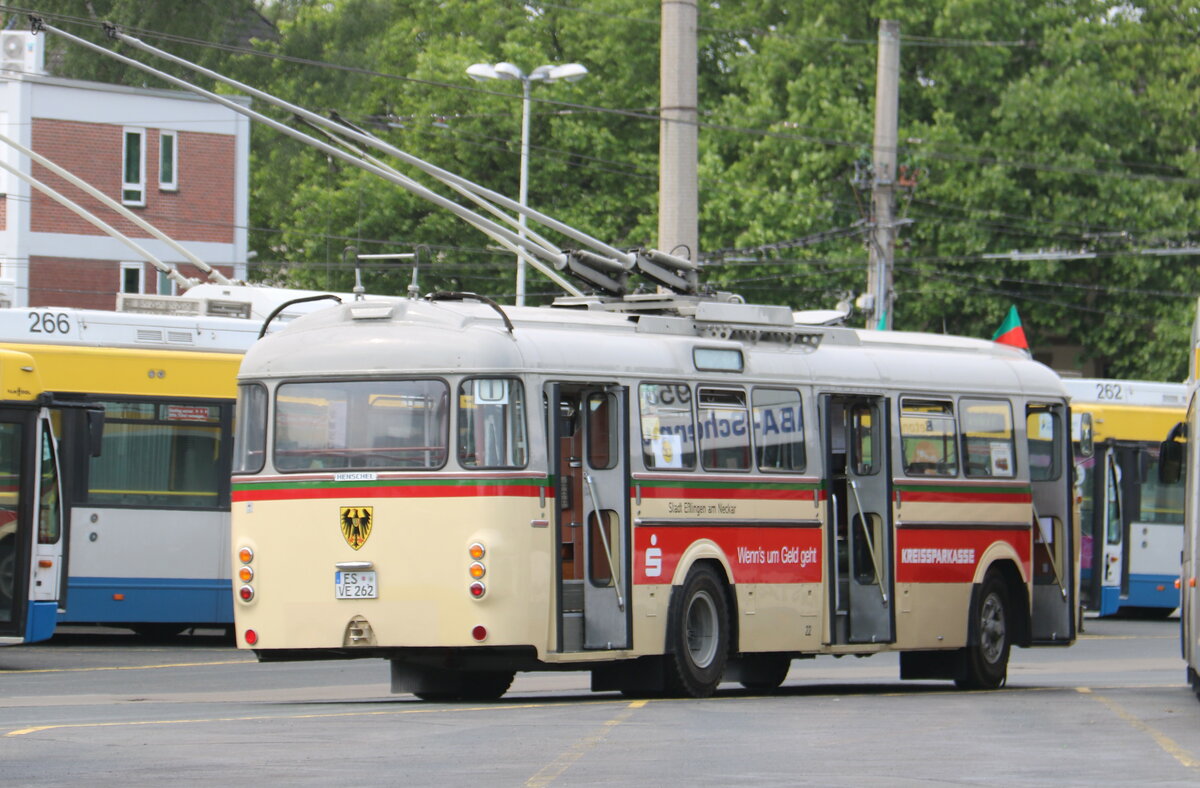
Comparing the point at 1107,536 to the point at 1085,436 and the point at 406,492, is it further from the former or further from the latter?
the point at 406,492

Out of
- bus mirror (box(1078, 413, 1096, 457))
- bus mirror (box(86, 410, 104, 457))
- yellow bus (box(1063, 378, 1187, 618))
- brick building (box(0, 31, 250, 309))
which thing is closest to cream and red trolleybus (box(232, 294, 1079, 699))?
bus mirror (box(86, 410, 104, 457))

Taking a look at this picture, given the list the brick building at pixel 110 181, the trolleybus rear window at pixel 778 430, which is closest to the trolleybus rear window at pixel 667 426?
the trolleybus rear window at pixel 778 430

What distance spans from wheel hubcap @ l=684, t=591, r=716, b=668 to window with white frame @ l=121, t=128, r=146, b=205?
106ft

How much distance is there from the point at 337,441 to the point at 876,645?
4870mm

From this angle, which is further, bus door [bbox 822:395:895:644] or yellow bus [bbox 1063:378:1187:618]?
yellow bus [bbox 1063:378:1187:618]

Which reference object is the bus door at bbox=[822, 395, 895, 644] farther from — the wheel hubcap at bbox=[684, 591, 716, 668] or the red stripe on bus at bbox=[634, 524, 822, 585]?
the wheel hubcap at bbox=[684, 591, 716, 668]

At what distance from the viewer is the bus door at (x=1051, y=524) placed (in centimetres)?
2014

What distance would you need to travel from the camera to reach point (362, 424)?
51.8ft

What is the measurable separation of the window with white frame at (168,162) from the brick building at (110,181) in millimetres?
20

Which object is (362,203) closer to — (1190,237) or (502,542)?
(1190,237)

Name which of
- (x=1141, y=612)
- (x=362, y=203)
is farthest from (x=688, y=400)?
(x=362, y=203)

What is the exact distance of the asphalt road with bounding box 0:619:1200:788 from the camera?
11.2 m

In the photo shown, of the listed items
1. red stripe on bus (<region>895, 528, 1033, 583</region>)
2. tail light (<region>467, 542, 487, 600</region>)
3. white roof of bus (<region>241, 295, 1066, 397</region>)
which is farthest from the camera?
red stripe on bus (<region>895, 528, 1033, 583</region>)

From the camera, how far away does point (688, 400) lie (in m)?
17.0
